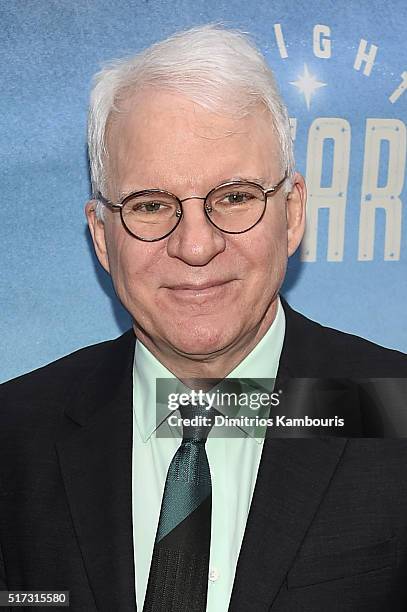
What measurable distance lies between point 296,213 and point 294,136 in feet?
1.47

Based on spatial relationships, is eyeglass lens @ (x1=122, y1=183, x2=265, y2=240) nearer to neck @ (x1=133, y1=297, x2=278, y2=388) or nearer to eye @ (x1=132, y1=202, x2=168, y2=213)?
eye @ (x1=132, y1=202, x2=168, y2=213)

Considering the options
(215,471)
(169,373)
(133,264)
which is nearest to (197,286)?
(133,264)

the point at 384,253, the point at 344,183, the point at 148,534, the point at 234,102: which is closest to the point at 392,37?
the point at 344,183

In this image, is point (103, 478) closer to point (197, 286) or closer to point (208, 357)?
point (208, 357)

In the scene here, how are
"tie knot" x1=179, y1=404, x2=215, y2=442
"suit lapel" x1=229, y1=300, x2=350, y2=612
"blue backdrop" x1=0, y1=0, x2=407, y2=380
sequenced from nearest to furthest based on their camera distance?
1. "suit lapel" x1=229, y1=300, x2=350, y2=612
2. "tie knot" x1=179, y1=404, x2=215, y2=442
3. "blue backdrop" x1=0, y1=0, x2=407, y2=380

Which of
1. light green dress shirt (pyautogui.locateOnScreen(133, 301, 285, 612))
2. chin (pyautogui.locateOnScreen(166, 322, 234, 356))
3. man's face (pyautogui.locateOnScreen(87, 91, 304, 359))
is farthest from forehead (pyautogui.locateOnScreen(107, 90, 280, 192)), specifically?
light green dress shirt (pyautogui.locateOnScreen(133, 301, 285, 612))

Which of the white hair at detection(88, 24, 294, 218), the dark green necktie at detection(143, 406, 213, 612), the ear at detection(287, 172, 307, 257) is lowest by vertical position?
the dark green necktie at detection(143, 406, 213, 612)

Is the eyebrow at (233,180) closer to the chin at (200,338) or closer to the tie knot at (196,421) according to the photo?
the chin at (200,338)

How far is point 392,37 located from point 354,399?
93 cm

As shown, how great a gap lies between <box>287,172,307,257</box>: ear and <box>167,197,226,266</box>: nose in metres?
0.22

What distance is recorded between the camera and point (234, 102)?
66.6 inches

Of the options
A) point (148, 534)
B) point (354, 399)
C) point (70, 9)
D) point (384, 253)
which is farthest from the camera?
point (384, 253)

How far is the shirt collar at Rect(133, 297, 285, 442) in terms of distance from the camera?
72.6 inches

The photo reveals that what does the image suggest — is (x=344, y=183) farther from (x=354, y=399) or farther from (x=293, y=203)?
(x=354, y=399)
